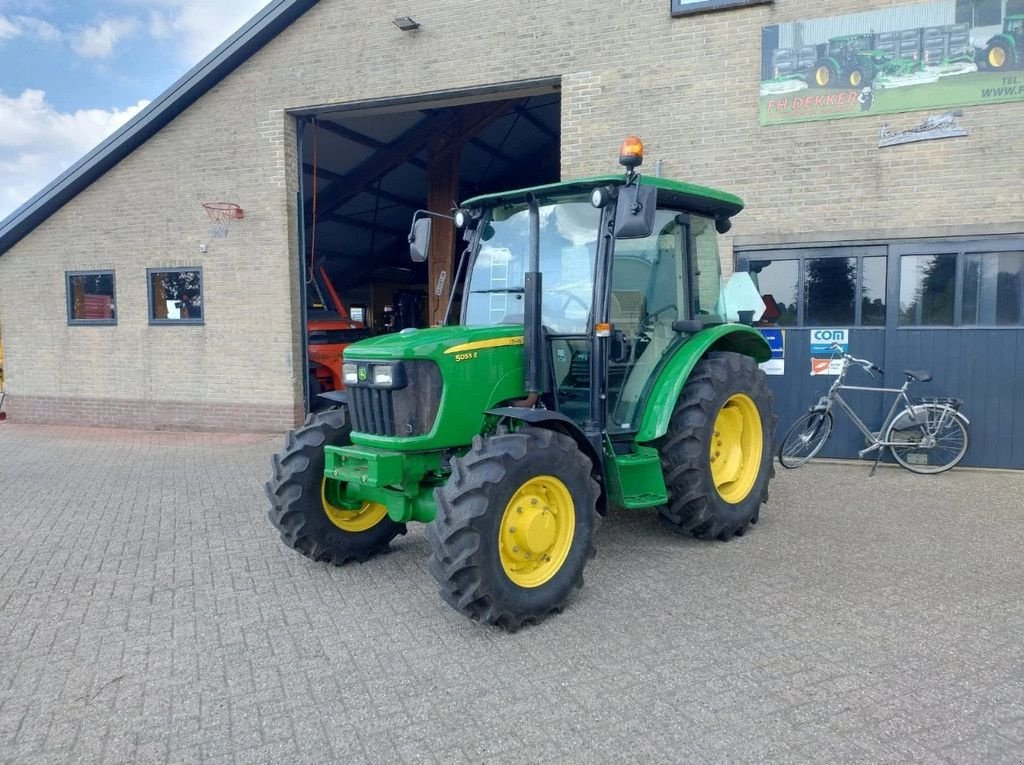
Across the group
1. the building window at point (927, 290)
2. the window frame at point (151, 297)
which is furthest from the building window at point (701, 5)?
the window frame at point (151, 297)

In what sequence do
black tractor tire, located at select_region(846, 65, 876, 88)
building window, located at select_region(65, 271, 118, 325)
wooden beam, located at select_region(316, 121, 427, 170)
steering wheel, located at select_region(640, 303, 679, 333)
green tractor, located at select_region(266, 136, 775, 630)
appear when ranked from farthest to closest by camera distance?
1. wooden beam, located at select_region(316, 121, 427, 170)
2. building window, located at select_region(65, 271, 118, 325)
3. black tractor tire, located at select_region(846, 65, 876, 88)
4. steering wheel, located at select_region(640, 303, 679, 333)
5. green tractor, located at select_region(266, 136, 775, 630)

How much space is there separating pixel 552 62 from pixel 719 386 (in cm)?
520

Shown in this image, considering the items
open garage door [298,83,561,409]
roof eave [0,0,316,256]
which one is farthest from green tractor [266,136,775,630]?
roof eave [0,0,316,256]

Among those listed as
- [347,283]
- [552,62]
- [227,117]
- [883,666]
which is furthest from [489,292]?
[347,283]

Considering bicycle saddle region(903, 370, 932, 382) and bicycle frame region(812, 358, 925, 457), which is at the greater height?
bicycle saddle region(903, 370, 932, 382)

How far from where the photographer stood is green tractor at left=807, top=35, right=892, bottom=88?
725 centimetres

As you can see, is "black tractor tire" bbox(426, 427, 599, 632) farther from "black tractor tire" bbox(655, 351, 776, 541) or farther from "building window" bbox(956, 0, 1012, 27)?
"building window" bbox(956, 0, 1012, 27)

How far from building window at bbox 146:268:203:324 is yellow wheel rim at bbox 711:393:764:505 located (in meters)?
7.74

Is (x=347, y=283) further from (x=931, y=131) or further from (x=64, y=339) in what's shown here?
(x=931, y=131)

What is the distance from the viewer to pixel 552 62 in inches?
332

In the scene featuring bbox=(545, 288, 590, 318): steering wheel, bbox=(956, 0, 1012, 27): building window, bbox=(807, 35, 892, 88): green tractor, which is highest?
bbox=(956, 0, 1012, 27): building window

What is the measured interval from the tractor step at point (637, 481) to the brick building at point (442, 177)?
3919 mm

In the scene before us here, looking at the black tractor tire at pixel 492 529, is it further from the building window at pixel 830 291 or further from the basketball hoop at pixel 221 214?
the basketball hoop at pixel 221 214

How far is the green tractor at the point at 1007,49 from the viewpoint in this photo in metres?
6.77
